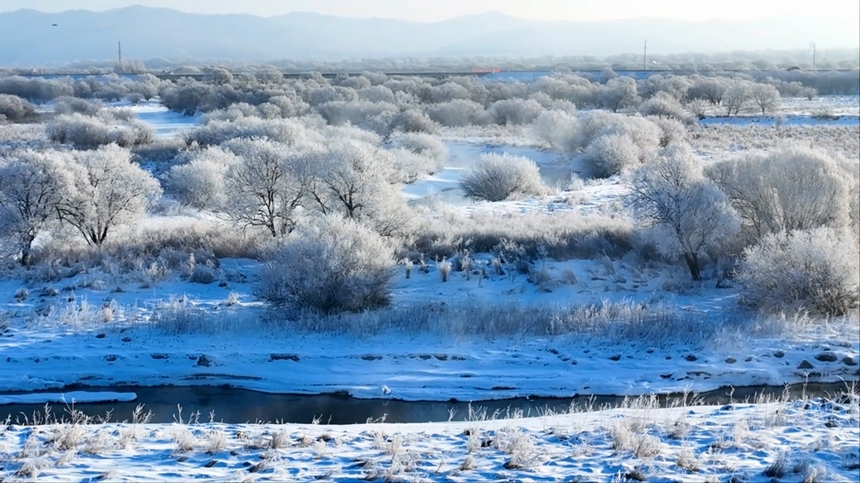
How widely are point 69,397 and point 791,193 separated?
14.6 metres

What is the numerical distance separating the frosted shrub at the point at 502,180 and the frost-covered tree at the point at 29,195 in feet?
45.0

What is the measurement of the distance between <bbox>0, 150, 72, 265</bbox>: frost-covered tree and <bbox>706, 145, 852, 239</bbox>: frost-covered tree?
15277 mm

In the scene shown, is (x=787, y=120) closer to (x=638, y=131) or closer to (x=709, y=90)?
(x=709, y=90)

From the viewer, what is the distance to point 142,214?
21.0 m

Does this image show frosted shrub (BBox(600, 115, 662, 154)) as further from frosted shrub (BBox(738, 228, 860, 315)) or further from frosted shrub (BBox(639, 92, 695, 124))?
frosted shrub (BBox(738, 228, 860, 315))

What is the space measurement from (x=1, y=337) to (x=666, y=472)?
11.4m

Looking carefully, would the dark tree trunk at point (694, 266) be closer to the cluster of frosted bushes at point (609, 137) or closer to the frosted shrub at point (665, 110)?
the cluster of frosted bushes at point (609, 137)

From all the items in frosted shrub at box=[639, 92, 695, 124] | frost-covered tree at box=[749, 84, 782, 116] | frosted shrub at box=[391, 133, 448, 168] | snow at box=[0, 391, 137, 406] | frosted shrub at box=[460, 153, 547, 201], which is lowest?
snow at box=[0, 391, 137, 406]

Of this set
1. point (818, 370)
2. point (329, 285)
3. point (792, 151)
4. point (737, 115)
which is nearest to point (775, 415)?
point (818, 370)

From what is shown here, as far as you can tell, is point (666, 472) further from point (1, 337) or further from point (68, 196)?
point (68, 196)

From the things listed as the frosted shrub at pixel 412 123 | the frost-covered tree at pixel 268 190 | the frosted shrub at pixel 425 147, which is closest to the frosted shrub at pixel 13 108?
the frosted shrub at pixel 412 123

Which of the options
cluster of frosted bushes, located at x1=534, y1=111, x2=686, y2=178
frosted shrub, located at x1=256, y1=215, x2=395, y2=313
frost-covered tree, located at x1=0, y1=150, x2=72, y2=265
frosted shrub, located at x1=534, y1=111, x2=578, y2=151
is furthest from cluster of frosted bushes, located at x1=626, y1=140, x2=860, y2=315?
frosted shrub, located at x1=534, y1=111, x2=578, y2=151

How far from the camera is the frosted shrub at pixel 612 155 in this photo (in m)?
31.7

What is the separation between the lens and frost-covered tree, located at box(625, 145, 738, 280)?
55.3 ft
